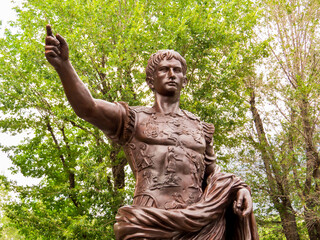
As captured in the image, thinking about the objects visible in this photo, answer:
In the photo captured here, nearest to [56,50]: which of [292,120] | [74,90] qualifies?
[74,90]

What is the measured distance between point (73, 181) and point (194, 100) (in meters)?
5.52

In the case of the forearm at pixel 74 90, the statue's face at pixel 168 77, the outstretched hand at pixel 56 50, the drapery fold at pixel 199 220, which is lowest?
the drapery fold at pixel 199 220

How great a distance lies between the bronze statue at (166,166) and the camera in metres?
3.25

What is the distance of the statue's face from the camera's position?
4.00 meters

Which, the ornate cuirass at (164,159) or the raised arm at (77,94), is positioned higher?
the raised arm at (77,94)

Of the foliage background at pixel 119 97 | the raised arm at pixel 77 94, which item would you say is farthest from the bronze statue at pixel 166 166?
the foliage background at pixel 119 97

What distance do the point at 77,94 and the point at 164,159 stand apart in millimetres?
941

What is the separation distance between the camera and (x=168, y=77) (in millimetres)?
4012

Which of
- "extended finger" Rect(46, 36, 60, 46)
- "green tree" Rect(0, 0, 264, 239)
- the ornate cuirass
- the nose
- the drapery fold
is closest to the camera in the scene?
"extended finger" Rect(46, 36, 60, 46)

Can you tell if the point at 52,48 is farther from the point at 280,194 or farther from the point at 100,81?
the point at 280,194

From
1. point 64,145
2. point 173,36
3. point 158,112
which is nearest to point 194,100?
point 173,36

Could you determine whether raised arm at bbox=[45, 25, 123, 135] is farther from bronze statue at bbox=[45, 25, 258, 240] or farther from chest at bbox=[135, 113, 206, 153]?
chest at bbox=[135, 113, 206, 153]

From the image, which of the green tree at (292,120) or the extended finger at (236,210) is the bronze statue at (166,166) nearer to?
the extended finger at (236,210)

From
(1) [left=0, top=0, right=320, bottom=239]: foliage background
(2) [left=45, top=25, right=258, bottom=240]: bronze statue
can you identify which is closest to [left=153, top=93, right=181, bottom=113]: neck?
(2) [left=45, top=25, right=258, bottom=240]: bronze statue
